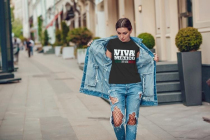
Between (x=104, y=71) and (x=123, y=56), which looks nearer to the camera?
(x=123, y=56)

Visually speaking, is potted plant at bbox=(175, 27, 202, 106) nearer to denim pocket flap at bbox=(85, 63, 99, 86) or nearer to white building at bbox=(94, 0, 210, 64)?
white building at bbox=(94, 0, 210, 64)

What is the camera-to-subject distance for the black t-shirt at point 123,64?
4.96 metres

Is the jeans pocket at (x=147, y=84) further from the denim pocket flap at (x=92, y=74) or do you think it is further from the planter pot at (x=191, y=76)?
the planter pot at (x=191, y=76)

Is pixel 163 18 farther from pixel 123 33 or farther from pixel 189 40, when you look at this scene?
pixel 123 33

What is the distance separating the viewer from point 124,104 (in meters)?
5.06

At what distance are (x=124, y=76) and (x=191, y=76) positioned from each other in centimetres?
452

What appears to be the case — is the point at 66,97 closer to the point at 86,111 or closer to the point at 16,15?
the point at 86,111

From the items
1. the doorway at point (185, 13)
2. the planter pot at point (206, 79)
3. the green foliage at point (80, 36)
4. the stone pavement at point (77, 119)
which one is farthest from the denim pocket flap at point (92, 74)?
the green foliage at point (80, 36)

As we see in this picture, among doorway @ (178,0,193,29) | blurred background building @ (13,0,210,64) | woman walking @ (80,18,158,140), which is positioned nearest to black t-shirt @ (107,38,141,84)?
woman walking @ (80,18,158,140)

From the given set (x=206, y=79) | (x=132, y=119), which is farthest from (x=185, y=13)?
(x=132, y=119)

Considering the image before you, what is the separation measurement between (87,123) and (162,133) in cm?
158

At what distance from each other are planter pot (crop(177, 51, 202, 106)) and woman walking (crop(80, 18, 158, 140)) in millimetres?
3975

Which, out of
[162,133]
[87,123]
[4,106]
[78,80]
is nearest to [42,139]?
[87,123]

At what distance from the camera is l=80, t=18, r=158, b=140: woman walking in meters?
4.97
